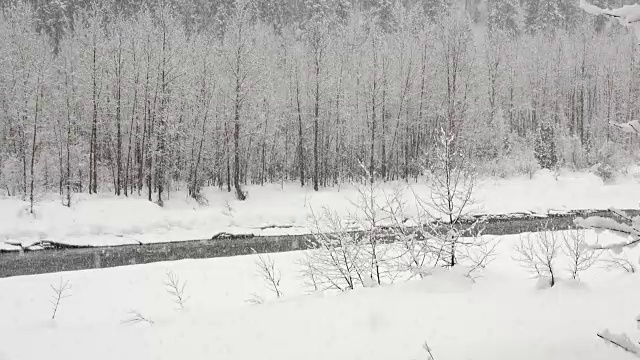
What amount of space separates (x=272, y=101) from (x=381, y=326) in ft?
97.8

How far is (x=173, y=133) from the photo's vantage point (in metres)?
31.3

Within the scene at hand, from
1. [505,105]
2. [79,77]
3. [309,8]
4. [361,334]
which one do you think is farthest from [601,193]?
[309,8]

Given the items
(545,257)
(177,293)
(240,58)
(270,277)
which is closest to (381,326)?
(270,277)

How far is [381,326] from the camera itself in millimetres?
8008

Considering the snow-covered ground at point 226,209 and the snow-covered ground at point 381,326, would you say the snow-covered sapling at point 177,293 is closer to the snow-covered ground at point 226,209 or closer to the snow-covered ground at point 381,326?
the snow-covered ground at point 381,326

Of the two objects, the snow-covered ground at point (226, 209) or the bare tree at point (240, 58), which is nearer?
the snow-covered ground at point (226, 209)

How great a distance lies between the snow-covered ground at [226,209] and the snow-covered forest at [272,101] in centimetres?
181

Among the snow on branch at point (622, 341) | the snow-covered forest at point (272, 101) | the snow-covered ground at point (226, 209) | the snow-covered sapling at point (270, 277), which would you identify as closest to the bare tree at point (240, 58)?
the snow-covered forest at point (272, 101)

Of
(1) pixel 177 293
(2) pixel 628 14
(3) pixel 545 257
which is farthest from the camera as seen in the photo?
(3) pixel 545 257

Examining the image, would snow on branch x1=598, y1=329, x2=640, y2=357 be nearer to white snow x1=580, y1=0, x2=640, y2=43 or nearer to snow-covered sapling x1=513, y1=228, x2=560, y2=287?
white snow x1=580, y1=0, x2=640, y2=43

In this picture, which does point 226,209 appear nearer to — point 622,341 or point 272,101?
point 272,101

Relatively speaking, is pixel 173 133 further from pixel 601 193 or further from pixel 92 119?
pixel 601 193

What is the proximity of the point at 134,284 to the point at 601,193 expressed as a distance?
91.9 ft

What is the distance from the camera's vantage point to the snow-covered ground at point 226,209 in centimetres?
2305
